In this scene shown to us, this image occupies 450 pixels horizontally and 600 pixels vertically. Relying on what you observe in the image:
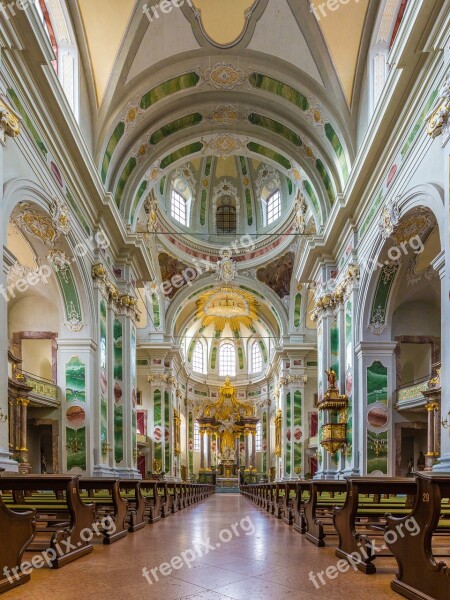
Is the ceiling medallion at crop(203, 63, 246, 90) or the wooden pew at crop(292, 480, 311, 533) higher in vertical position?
the ceiling medallion at crop(203, 63, 246, 90)

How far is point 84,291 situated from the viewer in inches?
546

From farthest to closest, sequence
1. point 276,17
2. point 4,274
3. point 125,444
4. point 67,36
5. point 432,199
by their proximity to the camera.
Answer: point 125,444, point 276,17, point 67,36, point 432,199, point 4,274

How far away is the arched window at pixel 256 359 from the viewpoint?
3928 cm

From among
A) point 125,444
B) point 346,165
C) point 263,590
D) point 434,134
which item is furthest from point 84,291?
point 263,590

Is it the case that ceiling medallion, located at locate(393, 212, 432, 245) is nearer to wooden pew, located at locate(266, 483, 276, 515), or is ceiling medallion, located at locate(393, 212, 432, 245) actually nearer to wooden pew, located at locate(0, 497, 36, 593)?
wooden pew, located at locate(266, 483, 276, 515)

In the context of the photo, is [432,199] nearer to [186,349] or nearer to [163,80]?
[163,80]

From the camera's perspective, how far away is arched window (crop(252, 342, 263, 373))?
39.3 m

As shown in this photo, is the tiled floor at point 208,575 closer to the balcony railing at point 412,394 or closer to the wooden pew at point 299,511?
the wooden pew at point 299,511

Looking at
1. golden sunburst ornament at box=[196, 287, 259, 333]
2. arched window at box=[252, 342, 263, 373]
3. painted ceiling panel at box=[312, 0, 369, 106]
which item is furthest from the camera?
arched window at box=[252, 342, 263, 373]

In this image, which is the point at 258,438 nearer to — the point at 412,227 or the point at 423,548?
the point at 412,227

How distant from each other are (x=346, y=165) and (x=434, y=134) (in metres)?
6.46

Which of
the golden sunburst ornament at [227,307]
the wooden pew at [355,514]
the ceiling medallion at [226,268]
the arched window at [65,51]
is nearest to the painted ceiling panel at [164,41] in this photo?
the arched window at [65,51]

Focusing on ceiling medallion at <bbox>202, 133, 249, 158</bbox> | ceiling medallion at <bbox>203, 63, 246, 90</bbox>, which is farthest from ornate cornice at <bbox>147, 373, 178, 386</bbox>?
ceiling medallion at <bbox>203, 63, 246, 90</bbox>

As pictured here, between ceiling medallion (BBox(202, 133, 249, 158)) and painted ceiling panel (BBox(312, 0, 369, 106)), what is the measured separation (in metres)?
→ 4.87
